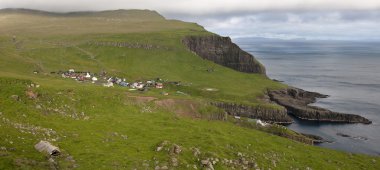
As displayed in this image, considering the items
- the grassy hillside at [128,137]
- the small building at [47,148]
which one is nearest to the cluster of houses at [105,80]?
the grassy hillside at [128,137]

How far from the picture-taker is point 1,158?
136 ft

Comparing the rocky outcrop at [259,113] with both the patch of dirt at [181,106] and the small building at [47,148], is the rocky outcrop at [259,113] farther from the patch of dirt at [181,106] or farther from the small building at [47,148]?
the small building at [47,148]

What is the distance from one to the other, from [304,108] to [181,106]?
71402 mm

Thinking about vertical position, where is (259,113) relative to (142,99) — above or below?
below

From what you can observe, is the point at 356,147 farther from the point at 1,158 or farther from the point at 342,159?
the point at 1,158

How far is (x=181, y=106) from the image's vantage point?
10919cm

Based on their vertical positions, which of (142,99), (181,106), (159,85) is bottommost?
(181,106)

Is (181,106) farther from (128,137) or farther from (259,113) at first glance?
(128,137)

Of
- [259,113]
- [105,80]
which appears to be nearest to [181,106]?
[259,113]

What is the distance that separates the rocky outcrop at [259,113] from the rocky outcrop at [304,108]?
1339 cm

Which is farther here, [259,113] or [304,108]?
[304,108]

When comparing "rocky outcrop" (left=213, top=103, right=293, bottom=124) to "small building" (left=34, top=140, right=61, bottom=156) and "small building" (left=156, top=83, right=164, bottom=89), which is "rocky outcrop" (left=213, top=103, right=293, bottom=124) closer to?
"small building" (left=156, top=83, right=164, bottom=89)

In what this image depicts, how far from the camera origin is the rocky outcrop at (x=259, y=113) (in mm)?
140000

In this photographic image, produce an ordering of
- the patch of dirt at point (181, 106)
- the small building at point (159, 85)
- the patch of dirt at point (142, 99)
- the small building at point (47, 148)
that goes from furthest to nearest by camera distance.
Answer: the small building at point (159, 85)
the patch of dirt at point (181, 106)
the patch of dirt at point (142, 99)
the small building at point (47, 148)
